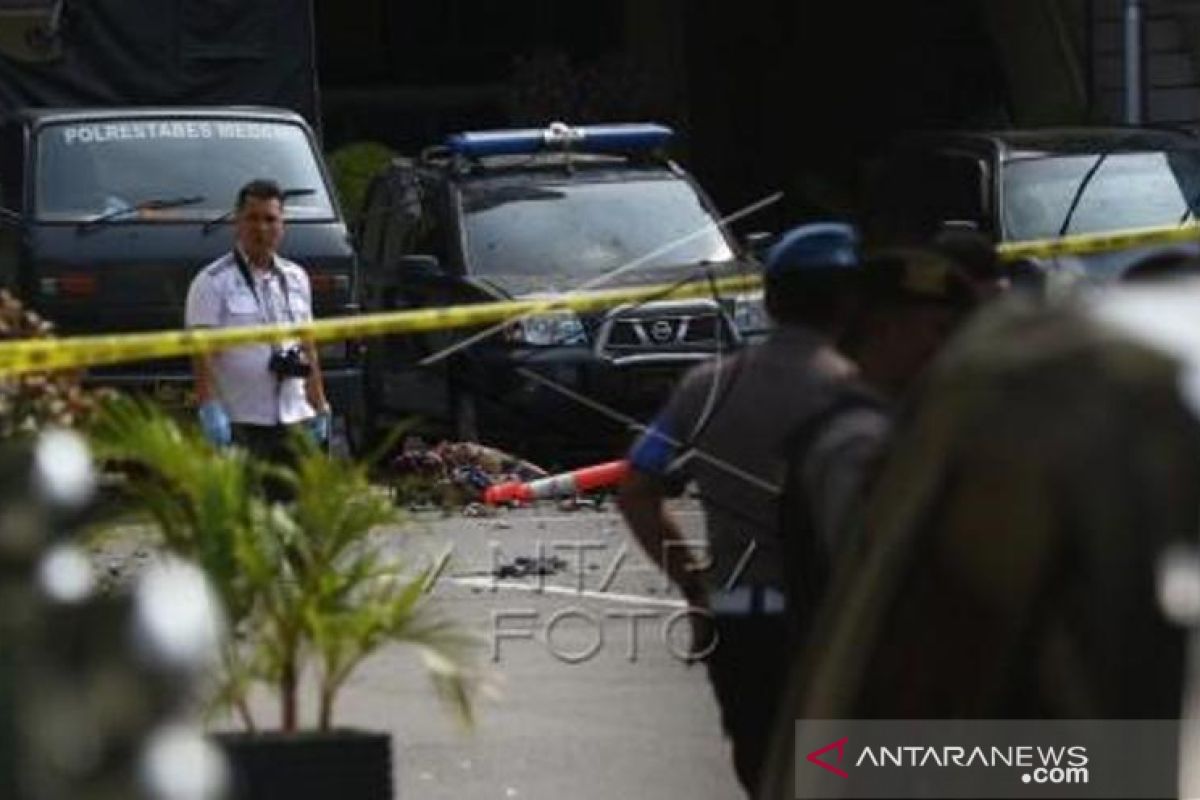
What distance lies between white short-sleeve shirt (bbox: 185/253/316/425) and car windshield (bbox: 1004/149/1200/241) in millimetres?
5470

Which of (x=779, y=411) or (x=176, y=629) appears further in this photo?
(x=779, y=411)

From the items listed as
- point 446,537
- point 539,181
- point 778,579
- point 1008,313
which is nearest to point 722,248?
point 539,181

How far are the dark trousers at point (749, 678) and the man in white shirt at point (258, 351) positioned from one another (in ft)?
15.0

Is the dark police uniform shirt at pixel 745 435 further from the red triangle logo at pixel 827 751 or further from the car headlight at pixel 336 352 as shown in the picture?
the car headlight at pixel 336 352

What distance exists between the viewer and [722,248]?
18.0 metres

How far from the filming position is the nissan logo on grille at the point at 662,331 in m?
17.1

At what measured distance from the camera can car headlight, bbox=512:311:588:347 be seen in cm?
1723

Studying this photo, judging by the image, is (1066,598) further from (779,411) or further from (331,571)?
(779,411)

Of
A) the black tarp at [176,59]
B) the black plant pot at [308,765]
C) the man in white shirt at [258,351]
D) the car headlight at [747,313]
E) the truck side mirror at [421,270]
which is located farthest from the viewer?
the black tarp at [176,59]

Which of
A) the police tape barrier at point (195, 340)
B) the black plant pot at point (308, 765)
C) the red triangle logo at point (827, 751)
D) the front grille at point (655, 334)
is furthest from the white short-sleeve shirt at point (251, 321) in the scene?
the red triangle logo at point (827, 751)

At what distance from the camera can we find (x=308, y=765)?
6.21 m

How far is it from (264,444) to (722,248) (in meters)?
6.47

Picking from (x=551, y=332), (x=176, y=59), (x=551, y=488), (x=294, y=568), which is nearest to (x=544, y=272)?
(x=551, y=332)

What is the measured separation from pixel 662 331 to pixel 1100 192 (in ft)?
7.93
